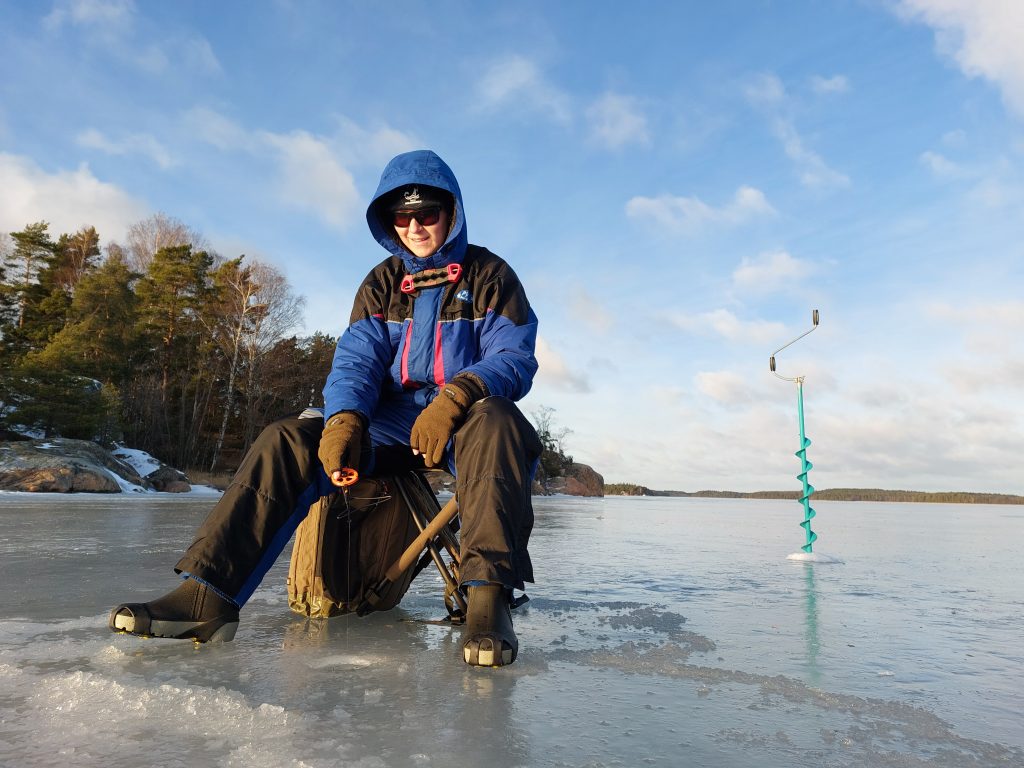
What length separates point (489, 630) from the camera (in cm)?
141

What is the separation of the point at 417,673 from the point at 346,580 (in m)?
0.74

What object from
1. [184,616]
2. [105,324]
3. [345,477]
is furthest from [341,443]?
[105,324]

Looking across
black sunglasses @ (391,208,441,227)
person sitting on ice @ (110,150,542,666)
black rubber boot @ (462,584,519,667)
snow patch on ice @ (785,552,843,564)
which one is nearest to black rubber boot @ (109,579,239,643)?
person sitting on ice @ (110,150,542,666)

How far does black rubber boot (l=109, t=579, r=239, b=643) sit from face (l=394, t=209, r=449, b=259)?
4.03ft

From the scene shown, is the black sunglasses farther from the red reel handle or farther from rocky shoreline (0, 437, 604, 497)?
rocky shoreline (0, 437, 604, 497)

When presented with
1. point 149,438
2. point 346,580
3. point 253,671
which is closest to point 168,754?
point 253,671

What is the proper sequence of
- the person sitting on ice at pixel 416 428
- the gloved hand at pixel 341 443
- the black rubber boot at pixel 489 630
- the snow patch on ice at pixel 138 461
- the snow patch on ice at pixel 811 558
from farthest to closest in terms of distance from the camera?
the snow patch on ice at pixel 138 461, the snow patch on ice at pixel 811 558, the gloved hand at pixel 341 443, the person sitting on ice at pixel 416 428, the black rubber boot at pixel 489 630

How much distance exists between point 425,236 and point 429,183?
18cm

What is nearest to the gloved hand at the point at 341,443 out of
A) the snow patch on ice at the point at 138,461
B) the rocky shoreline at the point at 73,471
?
the rocky shoreline at the point at 73,471

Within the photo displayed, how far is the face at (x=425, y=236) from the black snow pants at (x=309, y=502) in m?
0.74

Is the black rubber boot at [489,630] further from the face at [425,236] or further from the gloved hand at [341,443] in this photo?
the face at [425,236]

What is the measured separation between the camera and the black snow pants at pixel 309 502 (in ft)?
4.89

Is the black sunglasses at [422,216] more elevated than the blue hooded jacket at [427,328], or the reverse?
the black sunglasses at [422,216]

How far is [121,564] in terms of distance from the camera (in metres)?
2.97
